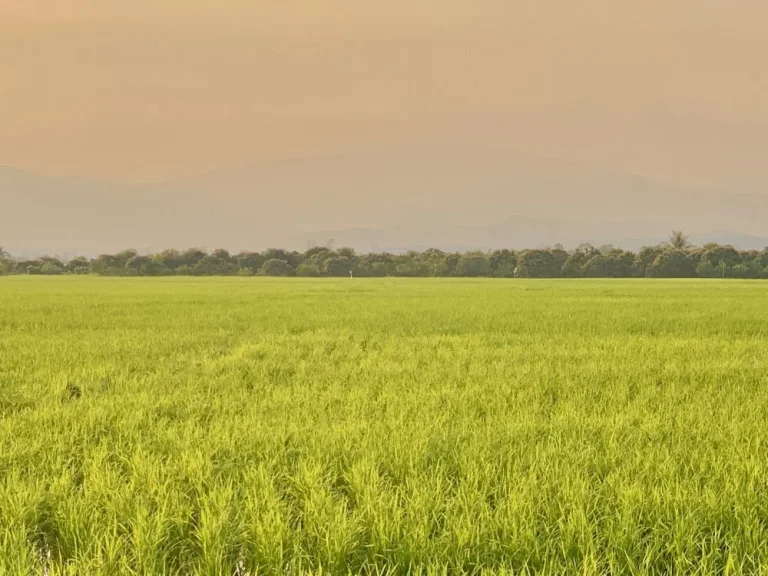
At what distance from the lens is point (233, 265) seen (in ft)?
227

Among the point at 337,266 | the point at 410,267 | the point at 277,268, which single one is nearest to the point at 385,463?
the point at 410,267

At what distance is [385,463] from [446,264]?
62741mm

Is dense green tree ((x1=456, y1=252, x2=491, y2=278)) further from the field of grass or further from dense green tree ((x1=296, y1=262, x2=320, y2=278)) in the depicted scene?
A: the field of grass

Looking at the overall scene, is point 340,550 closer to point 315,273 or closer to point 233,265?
point 315,273

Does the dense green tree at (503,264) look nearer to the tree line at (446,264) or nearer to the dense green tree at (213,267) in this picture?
the tree line at (446,264)

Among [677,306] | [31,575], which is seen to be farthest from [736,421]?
[677,306]

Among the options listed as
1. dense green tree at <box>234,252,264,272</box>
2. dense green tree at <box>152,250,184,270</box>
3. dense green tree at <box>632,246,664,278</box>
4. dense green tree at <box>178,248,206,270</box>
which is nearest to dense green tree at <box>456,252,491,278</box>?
dense green tree at <box>632,246,664,278</box>

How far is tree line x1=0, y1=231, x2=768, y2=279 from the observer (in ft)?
193

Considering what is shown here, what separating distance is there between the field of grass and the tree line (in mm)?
56229

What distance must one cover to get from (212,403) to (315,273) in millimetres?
62689

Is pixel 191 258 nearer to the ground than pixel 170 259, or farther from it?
farther from it

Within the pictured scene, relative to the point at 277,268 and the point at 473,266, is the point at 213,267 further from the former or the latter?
the point at 473,266

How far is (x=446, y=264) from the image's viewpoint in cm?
6544

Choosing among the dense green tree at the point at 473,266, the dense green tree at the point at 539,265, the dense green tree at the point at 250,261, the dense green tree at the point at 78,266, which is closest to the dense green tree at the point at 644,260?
the dense green tree at the point at 539,265
